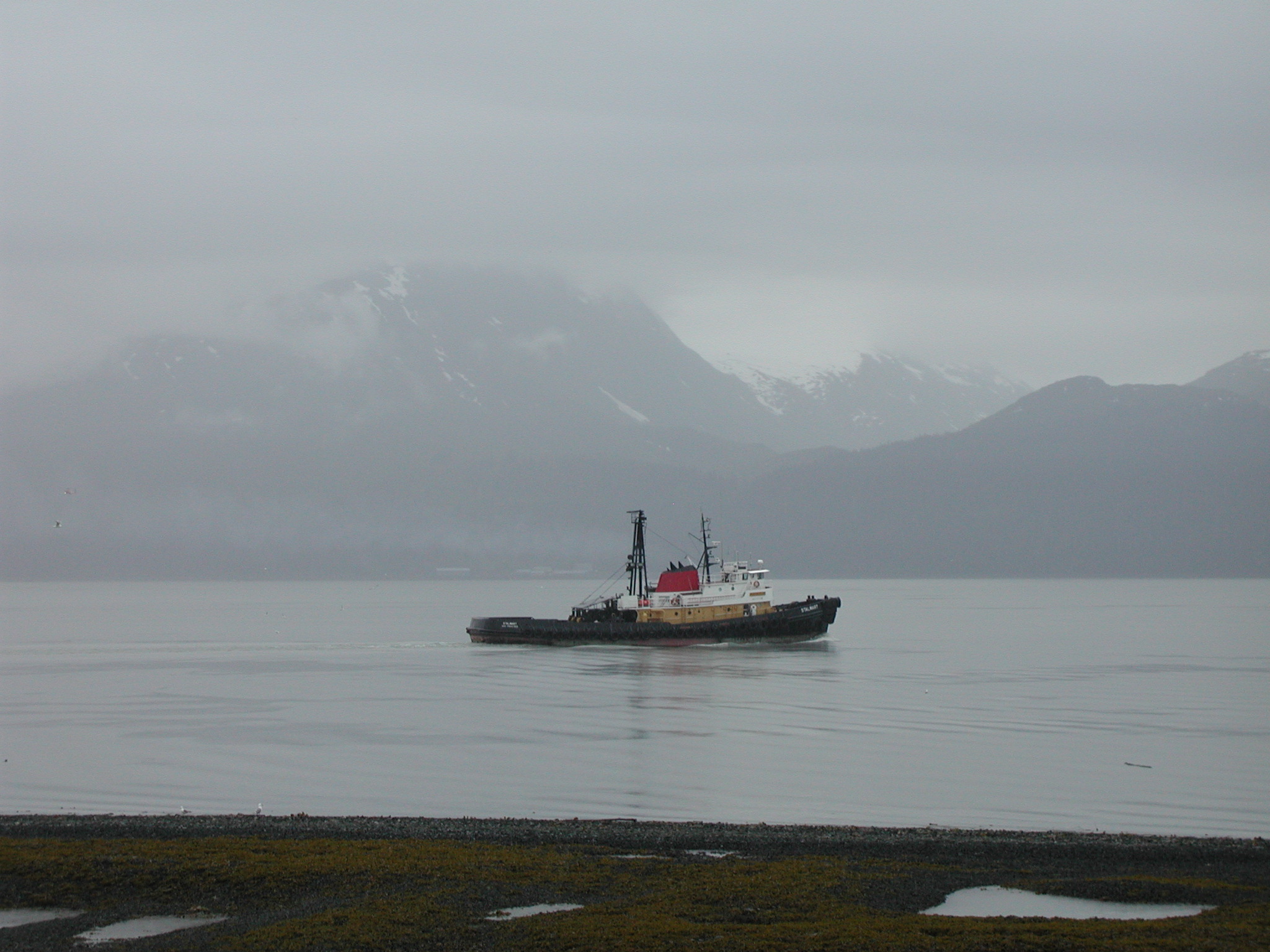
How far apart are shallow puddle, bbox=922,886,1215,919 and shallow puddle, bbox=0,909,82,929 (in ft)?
44.4

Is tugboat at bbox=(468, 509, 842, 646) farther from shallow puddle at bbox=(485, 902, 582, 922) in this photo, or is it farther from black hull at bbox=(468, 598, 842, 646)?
shallow puddle at bbox=(485, 902, 582, 922)

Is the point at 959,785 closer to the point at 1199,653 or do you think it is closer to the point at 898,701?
the point at 898,701

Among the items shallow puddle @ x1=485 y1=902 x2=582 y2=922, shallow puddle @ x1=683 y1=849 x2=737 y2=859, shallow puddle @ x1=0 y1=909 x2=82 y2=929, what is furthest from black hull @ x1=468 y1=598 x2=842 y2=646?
shallow puddle @ x1=0 y1=909 x2=82 y2=929

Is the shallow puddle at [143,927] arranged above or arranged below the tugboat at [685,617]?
below

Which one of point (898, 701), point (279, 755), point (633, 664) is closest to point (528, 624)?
point (633, 664)

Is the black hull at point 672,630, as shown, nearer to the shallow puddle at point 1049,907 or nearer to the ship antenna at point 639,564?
the ship antenna at point 639,564

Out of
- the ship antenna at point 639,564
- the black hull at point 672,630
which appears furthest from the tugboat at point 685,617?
the ship antenna at point 639,564

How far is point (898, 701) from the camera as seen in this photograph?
59594mm

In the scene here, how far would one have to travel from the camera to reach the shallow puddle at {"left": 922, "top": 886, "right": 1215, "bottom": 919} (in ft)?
66.9

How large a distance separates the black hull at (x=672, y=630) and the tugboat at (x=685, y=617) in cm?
5

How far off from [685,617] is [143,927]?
77.8 m

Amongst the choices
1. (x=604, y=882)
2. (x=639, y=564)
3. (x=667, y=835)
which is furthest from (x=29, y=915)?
(x=639, y=564)

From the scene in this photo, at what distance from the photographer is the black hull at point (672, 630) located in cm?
9644

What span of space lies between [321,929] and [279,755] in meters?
24.9
